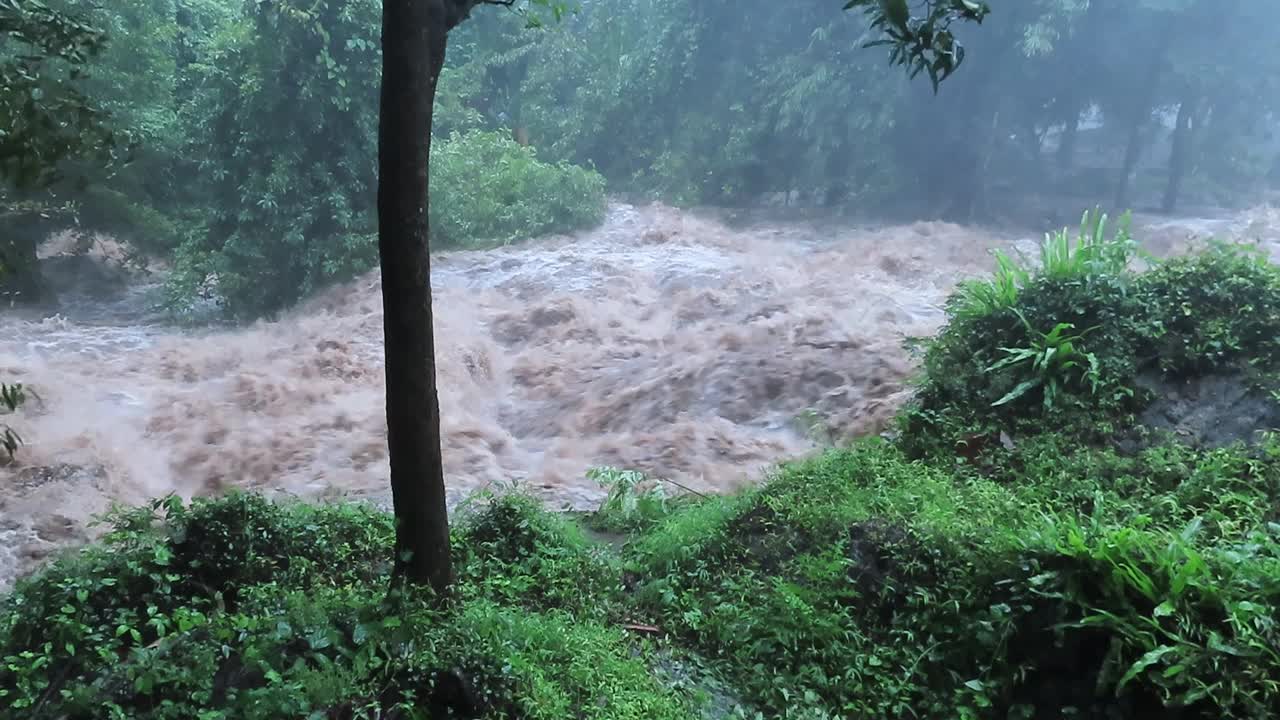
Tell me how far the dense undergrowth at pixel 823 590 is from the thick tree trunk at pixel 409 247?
55cm

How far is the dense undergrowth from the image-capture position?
3.15 meters

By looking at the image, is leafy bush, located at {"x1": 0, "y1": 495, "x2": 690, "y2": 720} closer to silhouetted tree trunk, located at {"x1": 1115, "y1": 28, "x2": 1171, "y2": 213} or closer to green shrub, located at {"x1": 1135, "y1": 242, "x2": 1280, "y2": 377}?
green shrub, located at {"x1": 1135, "y1": 242, "x2": 1280, "y2": 377}

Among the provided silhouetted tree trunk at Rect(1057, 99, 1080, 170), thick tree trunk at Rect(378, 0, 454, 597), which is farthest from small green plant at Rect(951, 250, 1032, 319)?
silhouetted tree trunk at Rect(1057, 99, 1080, 170)

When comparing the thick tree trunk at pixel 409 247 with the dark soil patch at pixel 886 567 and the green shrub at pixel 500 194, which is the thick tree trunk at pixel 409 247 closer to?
the dark soil patch at pixel 886 567

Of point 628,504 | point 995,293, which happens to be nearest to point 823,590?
point 628,504

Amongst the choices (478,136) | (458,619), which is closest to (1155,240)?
(478,136)

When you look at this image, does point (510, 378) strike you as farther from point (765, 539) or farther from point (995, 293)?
point (765, 539)

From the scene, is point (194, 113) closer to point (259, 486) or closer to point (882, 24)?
point (259, 486)

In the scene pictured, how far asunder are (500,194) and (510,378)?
6.99 metres

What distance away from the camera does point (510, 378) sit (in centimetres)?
1072

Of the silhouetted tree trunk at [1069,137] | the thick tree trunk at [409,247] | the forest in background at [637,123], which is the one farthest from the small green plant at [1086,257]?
the silhouetted tree trunk at [1069,137]

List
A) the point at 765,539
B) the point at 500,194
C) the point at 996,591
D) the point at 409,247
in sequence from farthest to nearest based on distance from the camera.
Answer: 1. the point at 500,194
2. the point at 765,539
3. the point at 996,591
4. the point at 409,247

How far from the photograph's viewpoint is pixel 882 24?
297cm

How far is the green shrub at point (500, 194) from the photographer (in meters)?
15.6
